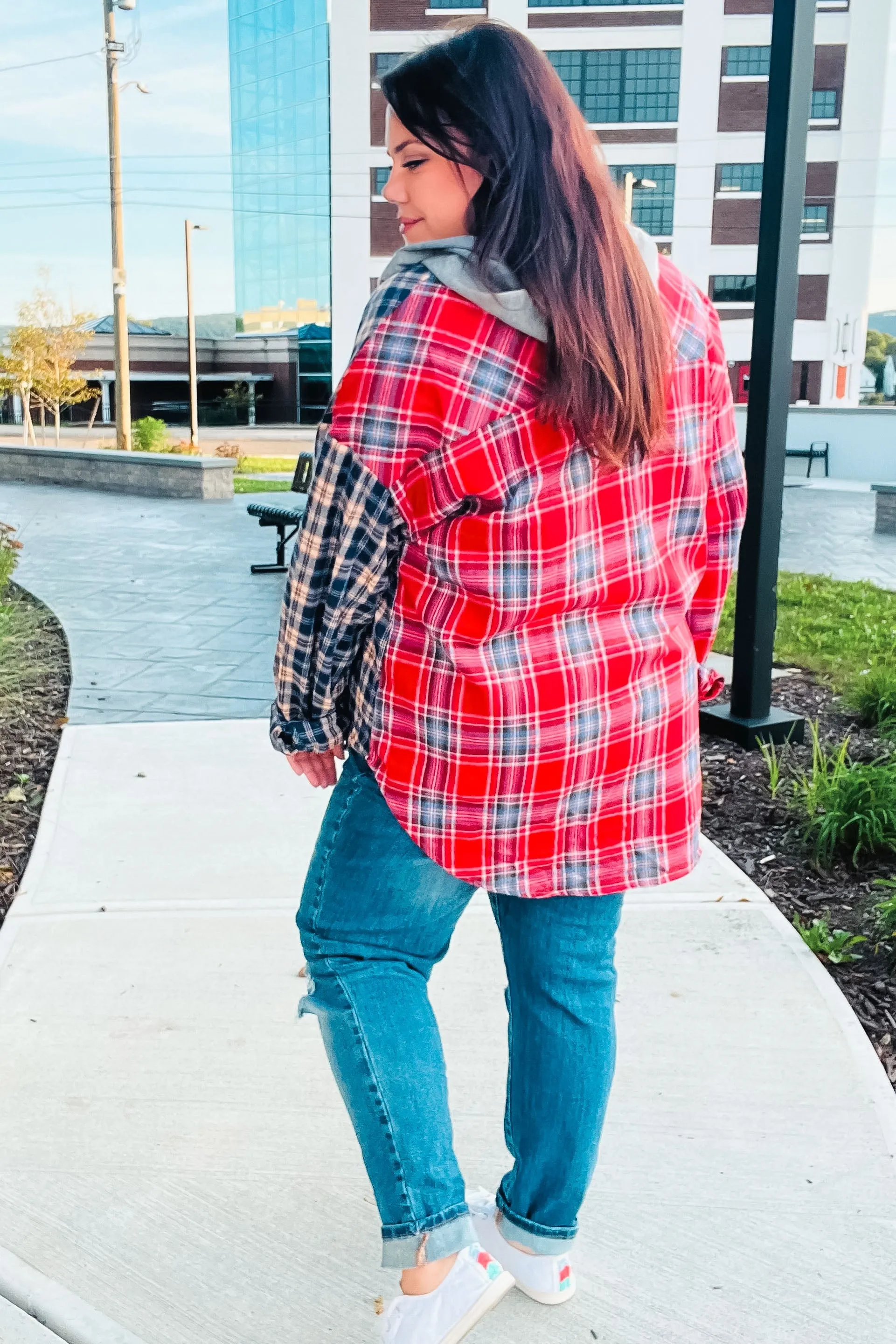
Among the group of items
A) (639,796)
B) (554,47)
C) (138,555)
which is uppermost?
(554,47)

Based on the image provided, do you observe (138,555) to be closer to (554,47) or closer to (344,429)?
(344,429)

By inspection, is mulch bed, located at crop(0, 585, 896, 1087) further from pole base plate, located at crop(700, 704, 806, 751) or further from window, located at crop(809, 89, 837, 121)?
window, located at crop(809, 89, 837, 121)

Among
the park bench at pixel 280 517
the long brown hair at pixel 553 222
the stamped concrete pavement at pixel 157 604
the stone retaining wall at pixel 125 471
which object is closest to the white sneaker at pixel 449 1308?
the long brown hair at pixel 553 222

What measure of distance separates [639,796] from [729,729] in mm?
3156

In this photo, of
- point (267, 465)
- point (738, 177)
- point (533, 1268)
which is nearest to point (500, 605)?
point (533, 1268)

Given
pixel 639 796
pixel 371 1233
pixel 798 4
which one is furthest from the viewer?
pixel 798 4

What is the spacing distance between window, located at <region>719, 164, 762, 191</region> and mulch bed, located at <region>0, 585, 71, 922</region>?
132ft

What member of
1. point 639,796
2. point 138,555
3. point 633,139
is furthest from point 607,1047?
point 633,139

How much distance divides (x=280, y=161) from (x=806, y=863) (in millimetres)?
59271

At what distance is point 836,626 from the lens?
22.4ft

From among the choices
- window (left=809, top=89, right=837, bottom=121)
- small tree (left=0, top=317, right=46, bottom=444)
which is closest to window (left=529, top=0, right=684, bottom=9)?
window (left=809, top=89, right=837, bottom=121)

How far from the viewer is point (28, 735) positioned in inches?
189

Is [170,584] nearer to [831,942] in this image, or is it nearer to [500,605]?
[831,942]

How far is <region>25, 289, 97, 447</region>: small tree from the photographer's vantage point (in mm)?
29078
